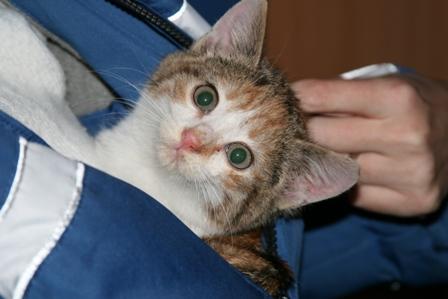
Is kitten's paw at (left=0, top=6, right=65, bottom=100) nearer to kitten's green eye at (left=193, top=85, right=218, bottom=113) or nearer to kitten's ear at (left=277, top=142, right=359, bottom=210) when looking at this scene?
kitten's green eye at (left=193, top=85, right=218, bottom=113)

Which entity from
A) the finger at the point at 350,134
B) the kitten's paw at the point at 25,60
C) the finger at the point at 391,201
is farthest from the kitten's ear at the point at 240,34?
the finger at the point at 391,201

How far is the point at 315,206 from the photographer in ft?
5.67

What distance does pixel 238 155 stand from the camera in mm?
1261

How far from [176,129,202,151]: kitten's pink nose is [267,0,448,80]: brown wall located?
1678 millimetres

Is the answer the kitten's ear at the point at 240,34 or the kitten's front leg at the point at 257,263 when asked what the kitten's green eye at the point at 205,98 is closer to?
the kitten's ear at the point at 240,34

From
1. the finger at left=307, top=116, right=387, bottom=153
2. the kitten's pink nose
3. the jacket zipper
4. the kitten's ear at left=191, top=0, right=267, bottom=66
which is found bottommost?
the finger at left=307, top=116, right=387, bottom=153

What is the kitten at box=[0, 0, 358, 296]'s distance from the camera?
4.02 ft

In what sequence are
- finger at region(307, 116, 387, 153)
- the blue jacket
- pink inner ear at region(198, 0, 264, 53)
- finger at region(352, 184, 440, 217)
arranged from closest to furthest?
the blue jacket, pink inner ear at region(198, 0, 264, 53), finger at region(307, 116, 387, 153), finger at region(352, 184, 440, 217)

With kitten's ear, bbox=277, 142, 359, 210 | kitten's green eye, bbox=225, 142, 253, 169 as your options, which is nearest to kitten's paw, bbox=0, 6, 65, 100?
kitten's green eye, bbox=225, 142, 253, 169

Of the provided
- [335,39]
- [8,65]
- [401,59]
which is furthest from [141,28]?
[401,59]

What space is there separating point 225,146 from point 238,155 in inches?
1.5

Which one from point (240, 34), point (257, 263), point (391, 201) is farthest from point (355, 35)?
point (257, 263)

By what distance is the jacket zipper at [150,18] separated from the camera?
1141 millimetres

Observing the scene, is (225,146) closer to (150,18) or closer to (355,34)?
(150,18)
